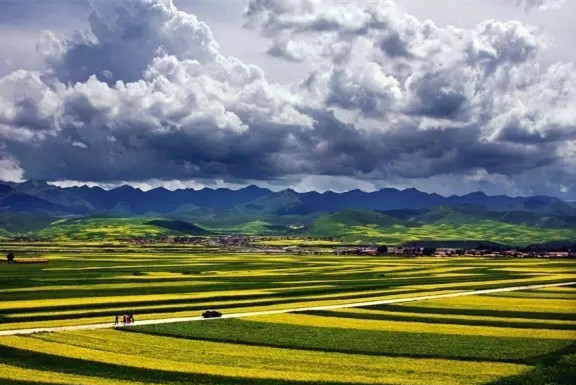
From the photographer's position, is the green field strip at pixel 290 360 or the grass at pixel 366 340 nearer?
the green field strip at pixel 290 360

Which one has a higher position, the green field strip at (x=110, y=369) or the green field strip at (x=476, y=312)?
the green field strip at (x=476, y=312)

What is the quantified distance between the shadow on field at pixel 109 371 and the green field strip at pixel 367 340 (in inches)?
496

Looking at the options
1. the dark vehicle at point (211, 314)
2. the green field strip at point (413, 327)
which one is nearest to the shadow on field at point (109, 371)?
the dark vehicle at point (211, 314)

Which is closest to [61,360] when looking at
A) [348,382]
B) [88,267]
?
[348,382]

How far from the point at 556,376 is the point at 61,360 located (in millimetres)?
37318

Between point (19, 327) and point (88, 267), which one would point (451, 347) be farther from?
point (88, 267)

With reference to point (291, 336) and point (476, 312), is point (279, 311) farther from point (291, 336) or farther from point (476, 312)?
point (476, 312)

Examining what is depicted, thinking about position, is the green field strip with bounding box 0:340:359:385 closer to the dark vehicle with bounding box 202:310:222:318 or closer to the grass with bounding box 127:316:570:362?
the grass with bounding box 127:316:570:362

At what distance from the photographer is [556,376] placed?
155 feet

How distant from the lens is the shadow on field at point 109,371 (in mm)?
45938

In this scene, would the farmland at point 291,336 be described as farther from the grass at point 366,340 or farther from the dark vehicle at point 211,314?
the dark vehicle at point 211,314

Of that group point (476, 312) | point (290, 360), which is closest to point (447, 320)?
point (476, 312)

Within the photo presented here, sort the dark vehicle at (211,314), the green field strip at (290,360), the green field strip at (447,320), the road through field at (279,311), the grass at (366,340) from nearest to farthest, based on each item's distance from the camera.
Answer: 1. the green field strip at (290,360)
2. the grass at (366,340)
3. the road through field at (279,311)
4. the green field strip at (447,320)
5. the dark vehicle at (211,314)

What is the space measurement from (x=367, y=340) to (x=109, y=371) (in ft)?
79.3
